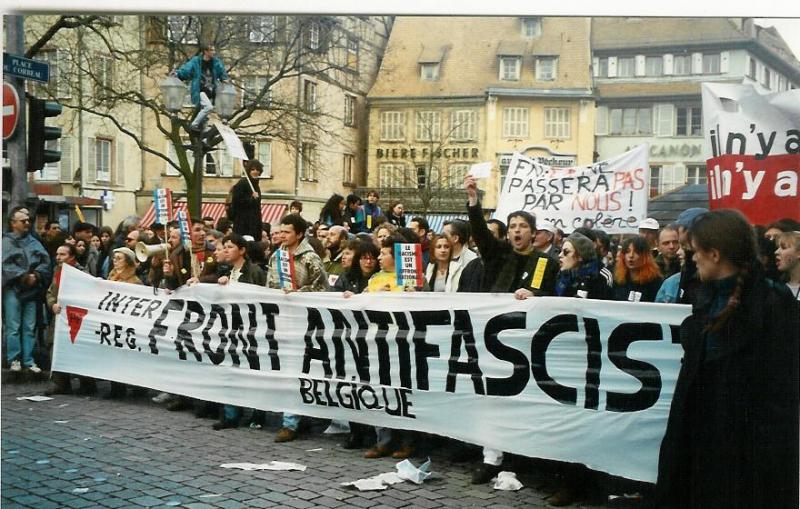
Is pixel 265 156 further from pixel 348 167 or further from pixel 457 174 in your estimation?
pixel 457 174

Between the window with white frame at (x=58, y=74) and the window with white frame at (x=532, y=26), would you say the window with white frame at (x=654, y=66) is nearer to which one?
the window with white frame at (x=532, y=26)

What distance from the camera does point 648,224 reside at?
315 inches

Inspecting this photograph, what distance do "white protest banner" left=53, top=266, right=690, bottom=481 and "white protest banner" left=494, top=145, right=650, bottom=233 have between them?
1516 millimetres

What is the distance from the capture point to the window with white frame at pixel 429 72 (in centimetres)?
671

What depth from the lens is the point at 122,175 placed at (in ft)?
25.6

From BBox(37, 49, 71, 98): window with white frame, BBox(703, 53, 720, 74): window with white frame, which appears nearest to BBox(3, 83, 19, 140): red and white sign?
BBox(37, 49, 71, 98): window with white frame

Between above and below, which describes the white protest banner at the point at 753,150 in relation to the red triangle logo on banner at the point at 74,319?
above

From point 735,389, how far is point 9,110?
5.89 meters

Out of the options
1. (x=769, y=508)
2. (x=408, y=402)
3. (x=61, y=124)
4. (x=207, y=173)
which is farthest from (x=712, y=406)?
(x=61, y=124)

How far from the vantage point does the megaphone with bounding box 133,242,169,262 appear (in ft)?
27.1

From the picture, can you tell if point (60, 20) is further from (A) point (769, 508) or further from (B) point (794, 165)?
(A) point (769, 508)

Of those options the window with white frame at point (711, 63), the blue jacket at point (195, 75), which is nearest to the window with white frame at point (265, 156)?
the blue jacket at point (195, 75)

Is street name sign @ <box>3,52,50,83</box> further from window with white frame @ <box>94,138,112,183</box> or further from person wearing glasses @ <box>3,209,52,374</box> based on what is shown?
person wearing glasses @ <box>3,209,52,374</box>

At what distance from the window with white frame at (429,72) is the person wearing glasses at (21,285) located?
3.63m
